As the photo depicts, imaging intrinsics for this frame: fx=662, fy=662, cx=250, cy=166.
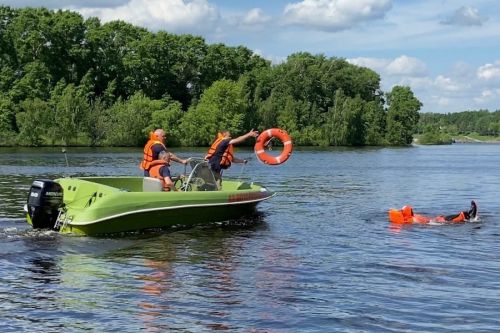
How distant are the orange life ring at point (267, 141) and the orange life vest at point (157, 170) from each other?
452cm

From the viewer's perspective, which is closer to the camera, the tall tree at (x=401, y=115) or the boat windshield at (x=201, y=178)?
the boat windshield at (x=201, y=178)

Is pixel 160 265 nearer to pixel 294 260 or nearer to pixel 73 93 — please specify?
pixel 294 260

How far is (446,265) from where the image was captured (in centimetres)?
1195

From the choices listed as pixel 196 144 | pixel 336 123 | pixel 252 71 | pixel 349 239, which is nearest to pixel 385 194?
pixel 349 239

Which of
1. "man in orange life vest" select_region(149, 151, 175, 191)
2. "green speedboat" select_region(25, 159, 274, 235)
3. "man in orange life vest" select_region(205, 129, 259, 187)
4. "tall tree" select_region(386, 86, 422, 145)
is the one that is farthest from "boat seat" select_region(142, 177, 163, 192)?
"tall tree" select_region(386, 86, 422, 145)

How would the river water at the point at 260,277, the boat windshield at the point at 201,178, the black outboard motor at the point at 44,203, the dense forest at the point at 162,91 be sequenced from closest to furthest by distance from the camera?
the river water at the point at 260,277 → the black outboard motor at the point at 44,203 → the boat windshield at the point at 201,178 → the dense forest at the point at 162,91

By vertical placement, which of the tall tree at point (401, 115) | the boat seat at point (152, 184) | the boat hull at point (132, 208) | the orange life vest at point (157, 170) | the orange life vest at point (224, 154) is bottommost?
the boat hull at point (132, 208)

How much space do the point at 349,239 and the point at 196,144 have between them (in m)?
72.2

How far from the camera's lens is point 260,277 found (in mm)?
10797

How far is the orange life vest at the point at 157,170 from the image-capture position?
1551 centimetres

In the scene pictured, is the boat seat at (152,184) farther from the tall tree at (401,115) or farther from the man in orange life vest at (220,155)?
the tall tree at (401,115)

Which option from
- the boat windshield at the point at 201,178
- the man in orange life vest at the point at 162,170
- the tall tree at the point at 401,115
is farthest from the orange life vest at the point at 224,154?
the tall tree at the point at 401,115

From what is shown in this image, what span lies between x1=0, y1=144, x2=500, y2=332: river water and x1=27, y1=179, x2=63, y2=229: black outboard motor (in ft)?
0.82

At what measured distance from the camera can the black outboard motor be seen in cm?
1347
